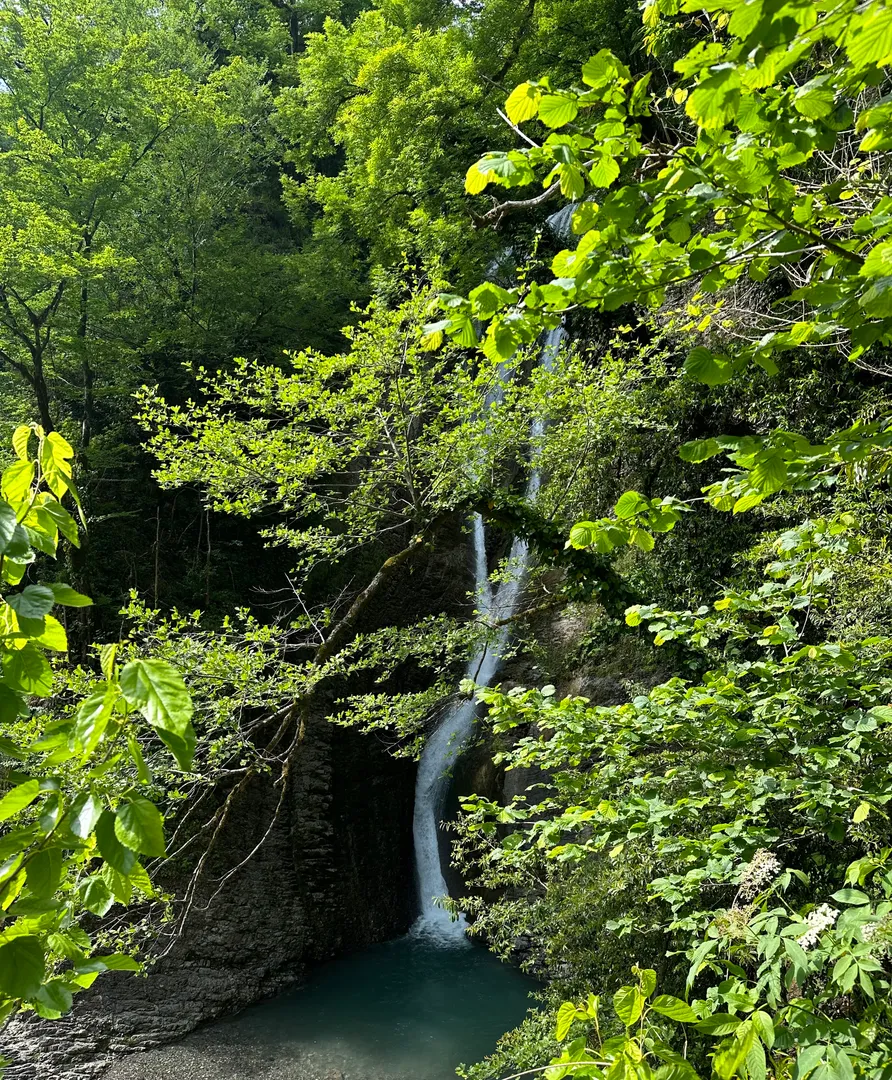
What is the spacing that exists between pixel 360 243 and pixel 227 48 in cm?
626

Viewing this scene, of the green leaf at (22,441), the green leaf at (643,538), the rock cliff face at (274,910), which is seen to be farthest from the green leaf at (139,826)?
the rock cliff face at (274,910)

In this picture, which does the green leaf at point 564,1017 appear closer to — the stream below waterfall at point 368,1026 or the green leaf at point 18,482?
the green leaf at point 18,482

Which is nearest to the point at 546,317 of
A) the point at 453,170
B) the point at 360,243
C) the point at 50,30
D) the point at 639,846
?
the point at 639,846

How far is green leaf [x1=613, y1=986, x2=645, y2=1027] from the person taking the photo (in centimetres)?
119

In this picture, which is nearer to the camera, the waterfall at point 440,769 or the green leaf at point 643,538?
the green leaf at point 643,538

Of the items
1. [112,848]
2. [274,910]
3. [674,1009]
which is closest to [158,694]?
[112,848]

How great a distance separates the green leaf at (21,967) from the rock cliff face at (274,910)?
737 centimetres

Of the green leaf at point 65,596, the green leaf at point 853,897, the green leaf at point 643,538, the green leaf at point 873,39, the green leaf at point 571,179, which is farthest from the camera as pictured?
the green leaf at point 643,538

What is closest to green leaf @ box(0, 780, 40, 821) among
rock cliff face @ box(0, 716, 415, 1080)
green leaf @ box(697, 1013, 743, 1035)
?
green leaf @ box(697, 1013, 743, 1035)

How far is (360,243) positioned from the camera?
14305 mm

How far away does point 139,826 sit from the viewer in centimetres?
79

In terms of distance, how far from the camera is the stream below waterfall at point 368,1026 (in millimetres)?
6191

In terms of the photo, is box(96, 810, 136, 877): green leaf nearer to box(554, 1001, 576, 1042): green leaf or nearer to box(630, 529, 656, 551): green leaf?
box(554, 1001, 576, 1042): green leaf

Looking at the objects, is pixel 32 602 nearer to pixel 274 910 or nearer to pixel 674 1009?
pixel 674 1009
